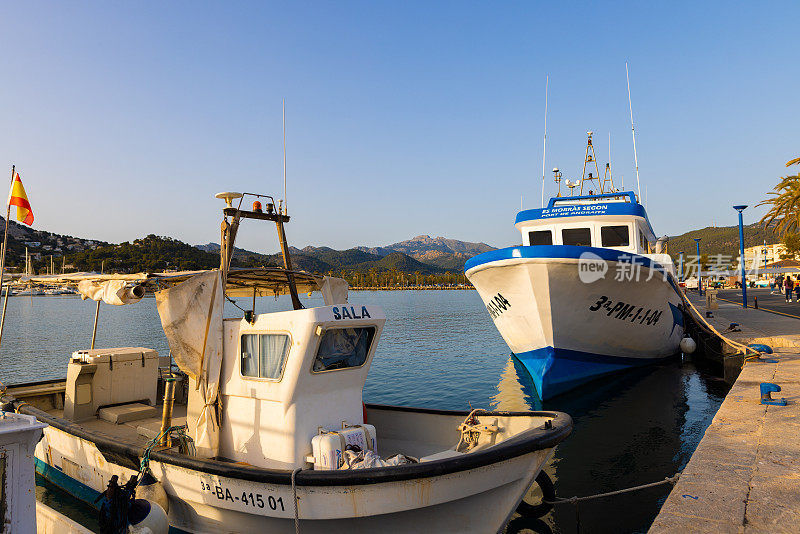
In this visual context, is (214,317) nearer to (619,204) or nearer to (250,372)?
(250,372)

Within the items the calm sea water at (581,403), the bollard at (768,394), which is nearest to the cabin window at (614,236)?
the calm sea water at (581,403)

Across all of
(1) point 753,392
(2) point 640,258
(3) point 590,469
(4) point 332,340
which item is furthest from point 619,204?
(4) point 332,340

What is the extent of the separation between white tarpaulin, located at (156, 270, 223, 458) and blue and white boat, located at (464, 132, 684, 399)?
7989mm

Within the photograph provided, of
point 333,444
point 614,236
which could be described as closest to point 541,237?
point 614,236

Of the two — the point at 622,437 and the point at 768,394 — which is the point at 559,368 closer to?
the point at 622,437

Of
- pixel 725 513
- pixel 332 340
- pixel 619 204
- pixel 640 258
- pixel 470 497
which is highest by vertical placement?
pixel 619 204

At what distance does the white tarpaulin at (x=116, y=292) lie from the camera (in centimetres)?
629

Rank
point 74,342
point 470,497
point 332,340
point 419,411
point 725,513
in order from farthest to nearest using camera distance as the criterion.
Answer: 1. point 74,342
2. point 419,411
3. point 332,340
4. point 470,497
5. point 725,513

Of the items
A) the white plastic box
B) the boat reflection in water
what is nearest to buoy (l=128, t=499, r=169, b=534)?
the white plastic box

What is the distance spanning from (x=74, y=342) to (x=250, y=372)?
112 ft

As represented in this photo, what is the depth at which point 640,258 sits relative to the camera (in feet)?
43.3

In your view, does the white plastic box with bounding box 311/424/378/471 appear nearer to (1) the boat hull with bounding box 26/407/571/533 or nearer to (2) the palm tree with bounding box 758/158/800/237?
(1) the boat hull with bounding box 26/407/571/533

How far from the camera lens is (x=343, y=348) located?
21.6 ft

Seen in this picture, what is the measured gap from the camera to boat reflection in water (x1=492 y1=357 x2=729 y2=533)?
7.36 m
